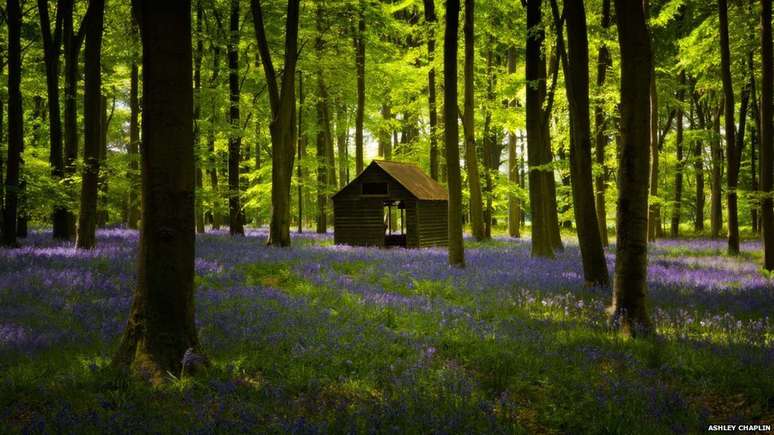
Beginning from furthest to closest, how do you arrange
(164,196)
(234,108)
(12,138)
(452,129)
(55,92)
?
(234,108), (55,92), (452,129), (12,138), (164,196)

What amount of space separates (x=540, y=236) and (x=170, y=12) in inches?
592

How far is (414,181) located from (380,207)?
229 cm

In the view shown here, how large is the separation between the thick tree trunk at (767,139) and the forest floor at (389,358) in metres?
3.64

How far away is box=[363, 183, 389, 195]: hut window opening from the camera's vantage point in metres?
25.7

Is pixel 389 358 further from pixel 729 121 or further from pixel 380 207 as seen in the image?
pixel 380 207

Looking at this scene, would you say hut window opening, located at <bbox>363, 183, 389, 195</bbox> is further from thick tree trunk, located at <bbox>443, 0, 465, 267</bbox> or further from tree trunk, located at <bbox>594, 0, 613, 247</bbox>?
tree trunk, located at <bbox>594, 0, 613, 247</bbox>

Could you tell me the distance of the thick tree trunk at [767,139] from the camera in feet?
48.7

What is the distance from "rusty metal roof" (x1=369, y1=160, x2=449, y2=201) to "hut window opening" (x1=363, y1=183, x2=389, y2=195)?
90cm

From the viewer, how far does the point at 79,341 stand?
710 cm

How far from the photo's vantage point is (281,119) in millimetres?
20547

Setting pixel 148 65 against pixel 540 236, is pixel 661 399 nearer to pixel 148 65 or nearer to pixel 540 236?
pixel 148 65

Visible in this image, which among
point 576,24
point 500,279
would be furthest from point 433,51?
point 500,279

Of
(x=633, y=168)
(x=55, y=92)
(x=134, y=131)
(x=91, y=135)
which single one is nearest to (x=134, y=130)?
(x=134, y=131)

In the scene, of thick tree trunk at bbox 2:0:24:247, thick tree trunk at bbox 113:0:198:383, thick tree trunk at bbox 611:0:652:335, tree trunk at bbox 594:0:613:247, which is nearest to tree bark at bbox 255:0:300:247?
thick tree trunk at bbox 2:0:24:247
